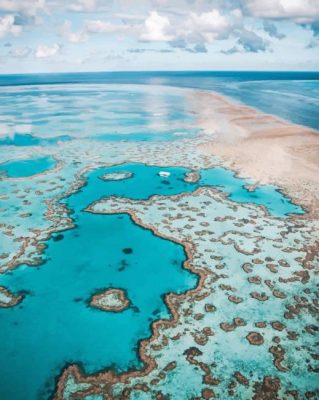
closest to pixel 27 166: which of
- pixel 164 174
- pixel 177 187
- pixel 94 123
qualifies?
pixel 164 174

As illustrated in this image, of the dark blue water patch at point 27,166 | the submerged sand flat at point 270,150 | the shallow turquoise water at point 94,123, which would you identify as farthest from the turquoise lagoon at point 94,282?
the shallow turquoise water at point 94,123

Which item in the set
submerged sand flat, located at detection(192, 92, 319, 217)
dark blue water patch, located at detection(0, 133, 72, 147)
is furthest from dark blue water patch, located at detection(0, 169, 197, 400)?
dark blue water patch, located at detection(0, 133, 72, 147)

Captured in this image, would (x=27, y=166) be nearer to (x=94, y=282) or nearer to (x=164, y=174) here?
(x=164, y=174)

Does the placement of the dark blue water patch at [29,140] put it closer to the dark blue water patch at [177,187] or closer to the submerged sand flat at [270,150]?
the dark blue water patch at [177,187]

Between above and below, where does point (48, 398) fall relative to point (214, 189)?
below

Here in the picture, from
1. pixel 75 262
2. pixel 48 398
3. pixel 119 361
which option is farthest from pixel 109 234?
pixel 48 398

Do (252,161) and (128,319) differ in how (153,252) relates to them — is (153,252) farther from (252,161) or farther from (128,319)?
(252,161)
